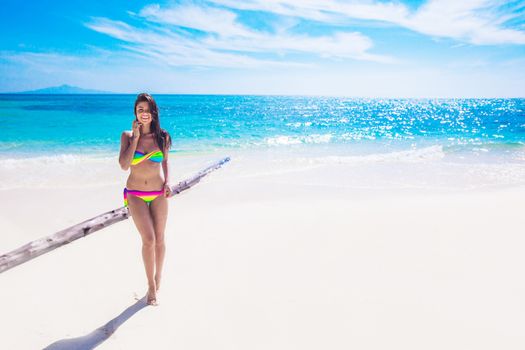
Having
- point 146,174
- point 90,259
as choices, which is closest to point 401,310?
point 146,174

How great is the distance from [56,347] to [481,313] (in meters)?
4.40

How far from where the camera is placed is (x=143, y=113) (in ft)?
11.6

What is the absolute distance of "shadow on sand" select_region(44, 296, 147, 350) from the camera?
10.7 feet

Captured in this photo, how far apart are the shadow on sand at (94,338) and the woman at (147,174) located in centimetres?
48

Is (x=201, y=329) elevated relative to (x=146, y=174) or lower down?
lower down

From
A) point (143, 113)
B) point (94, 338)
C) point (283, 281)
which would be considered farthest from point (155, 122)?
point (283, 281)

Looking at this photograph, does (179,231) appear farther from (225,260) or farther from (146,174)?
(146,174)

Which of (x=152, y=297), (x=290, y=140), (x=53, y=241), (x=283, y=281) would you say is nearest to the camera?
(x=152, y=297)

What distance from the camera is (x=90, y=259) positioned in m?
5.03

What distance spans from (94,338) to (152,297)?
70cm

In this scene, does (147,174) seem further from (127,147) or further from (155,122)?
(155,122)

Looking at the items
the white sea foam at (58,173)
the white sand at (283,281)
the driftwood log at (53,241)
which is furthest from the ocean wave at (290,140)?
the driftwood log at (53,241)

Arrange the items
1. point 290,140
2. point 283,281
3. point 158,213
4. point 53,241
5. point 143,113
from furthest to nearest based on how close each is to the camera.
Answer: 1. point 290,140
2. point 283,281
3. point 53,241
4. point 158,213
5. point 143,113

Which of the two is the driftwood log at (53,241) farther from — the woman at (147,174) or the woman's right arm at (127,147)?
the woman's right arm at (127,147)
